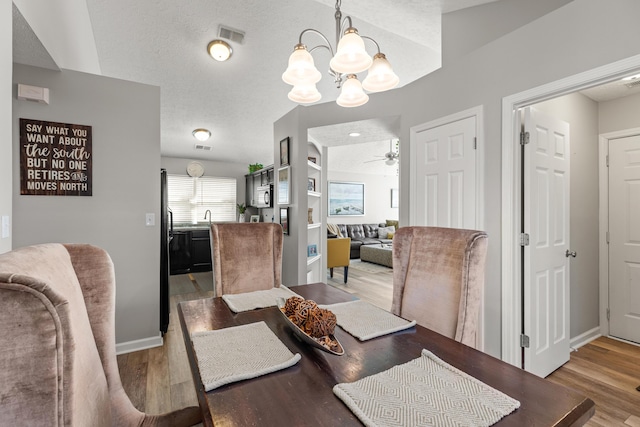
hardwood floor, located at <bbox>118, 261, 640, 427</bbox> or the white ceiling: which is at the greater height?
the white ceiling

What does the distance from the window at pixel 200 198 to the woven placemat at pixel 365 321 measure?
5.69 metres

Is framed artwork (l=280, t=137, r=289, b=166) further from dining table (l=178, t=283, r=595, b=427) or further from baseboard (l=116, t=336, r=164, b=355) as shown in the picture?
dining table (l=178, t=283, r=595, b=427)

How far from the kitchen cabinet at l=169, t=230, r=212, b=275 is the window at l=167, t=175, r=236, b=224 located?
85 cm

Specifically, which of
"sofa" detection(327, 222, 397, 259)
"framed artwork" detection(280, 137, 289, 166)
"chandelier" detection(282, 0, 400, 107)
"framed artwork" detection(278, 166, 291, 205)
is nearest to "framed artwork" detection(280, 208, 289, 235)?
"framed artwork" detection(278, 166, 291, 205)

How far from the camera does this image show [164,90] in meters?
4.09

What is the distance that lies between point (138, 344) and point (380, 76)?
2.93 m

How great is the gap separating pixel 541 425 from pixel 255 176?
6.02 metres

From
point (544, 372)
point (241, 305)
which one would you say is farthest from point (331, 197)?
point (241, 305)

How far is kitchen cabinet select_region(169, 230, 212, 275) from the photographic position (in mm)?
5465

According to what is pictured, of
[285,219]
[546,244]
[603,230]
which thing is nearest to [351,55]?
[546,244]

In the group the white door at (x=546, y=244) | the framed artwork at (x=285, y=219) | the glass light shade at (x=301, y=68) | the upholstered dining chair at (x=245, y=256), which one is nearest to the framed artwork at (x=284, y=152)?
the framed artwork at (x=285, y=219)

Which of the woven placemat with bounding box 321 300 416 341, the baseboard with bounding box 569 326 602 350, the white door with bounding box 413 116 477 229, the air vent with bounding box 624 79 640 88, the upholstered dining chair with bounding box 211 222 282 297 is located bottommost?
the baseboard with bounding box 569 326 602 350

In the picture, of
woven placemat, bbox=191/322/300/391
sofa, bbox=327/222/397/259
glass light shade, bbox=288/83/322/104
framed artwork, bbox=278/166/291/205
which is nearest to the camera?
woven placemat, bbox=191/322/300/391

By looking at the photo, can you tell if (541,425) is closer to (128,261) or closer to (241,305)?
(241,305)
